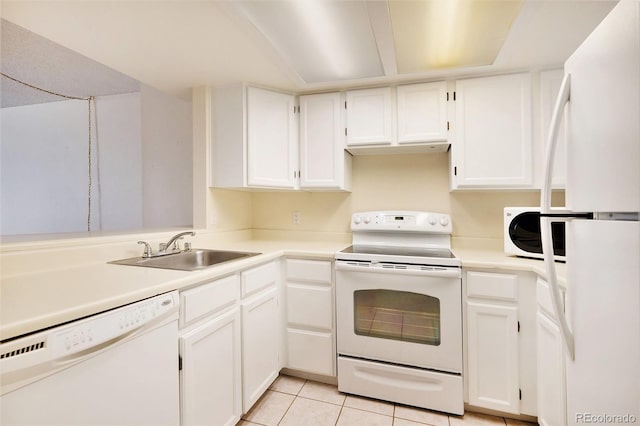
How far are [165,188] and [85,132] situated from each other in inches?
56.6

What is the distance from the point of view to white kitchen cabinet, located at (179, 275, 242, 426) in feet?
3.85

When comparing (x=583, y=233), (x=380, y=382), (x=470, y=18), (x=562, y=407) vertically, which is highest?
(x=470, y=18)

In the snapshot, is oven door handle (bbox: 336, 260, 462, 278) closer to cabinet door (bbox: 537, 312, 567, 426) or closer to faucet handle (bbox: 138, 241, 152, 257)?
cabinet door (bbox: 537, 312, 567, 426)

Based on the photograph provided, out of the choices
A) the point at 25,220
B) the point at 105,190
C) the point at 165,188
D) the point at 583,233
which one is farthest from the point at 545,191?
the point at 25,220

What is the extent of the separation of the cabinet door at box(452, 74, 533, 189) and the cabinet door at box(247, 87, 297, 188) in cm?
122

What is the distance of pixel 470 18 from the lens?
1293 mm

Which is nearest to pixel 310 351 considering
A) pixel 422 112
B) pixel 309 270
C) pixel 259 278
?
pixel 309 270

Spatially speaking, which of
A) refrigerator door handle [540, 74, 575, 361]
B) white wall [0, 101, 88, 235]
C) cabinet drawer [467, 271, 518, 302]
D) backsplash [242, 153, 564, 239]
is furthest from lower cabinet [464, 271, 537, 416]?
white wall [0, 101, 88, 235]

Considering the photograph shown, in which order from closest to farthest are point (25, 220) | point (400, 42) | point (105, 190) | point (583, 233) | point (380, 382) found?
1. point (583, 233)
2. point (400, 42)
3. point (380, 382)
4. point (105, 190)
5. point (25, 220)

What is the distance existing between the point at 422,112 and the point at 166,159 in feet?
7.59

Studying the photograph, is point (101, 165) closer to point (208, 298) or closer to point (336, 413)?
point (208, 298)

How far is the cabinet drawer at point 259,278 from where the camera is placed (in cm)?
157

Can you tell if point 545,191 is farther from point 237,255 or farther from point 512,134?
point 237,255

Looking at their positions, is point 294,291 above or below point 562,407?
above
